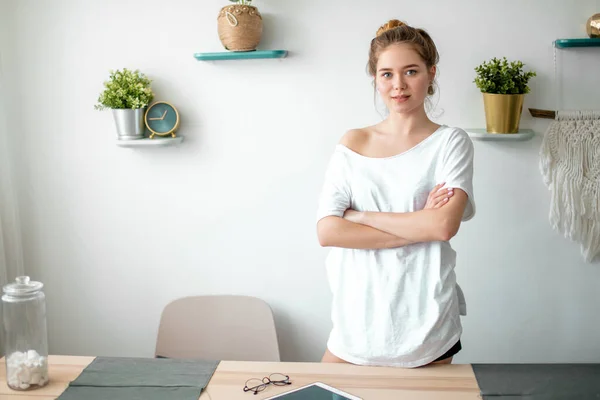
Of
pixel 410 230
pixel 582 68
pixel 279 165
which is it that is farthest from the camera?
pixel 279 165

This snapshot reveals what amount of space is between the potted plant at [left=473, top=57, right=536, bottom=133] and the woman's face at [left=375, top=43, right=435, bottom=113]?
1.97ft

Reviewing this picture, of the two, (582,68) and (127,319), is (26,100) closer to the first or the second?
(127,319)

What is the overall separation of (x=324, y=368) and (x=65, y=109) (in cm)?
165

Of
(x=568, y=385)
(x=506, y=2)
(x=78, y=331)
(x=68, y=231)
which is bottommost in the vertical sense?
(x=78, y=331)

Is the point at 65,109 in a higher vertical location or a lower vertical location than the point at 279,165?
higher

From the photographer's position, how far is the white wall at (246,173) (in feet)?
8.34

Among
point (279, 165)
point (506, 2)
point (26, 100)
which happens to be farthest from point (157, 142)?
point (506, 2)

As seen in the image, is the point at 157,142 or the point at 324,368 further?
the point at 157,142

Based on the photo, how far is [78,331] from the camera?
2889mm

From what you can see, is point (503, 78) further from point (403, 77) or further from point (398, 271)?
point (398, 271)

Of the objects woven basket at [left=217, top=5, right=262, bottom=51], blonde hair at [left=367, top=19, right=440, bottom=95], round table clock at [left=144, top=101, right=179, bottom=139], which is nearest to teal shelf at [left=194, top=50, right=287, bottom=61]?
woven basket at [left=217, top=5, right=262, bottom=51]

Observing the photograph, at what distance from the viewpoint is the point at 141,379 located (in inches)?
68.9

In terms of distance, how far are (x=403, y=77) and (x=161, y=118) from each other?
3.74 ft

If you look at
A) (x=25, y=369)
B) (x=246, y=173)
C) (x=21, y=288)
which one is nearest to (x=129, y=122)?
(x=246, y=173)
